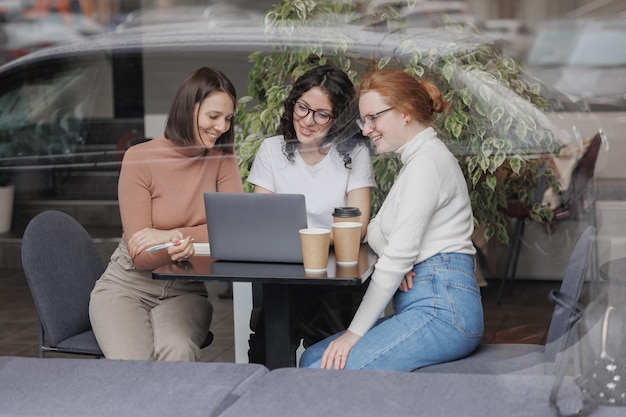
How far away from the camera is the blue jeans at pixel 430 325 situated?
223 cm

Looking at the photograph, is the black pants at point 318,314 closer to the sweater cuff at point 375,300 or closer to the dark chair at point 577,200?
the sweater cuff at point 375,300

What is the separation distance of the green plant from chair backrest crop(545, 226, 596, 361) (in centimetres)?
90

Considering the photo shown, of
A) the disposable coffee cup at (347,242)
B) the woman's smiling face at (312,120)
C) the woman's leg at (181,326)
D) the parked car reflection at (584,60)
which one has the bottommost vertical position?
the woman's leg at (181,326)

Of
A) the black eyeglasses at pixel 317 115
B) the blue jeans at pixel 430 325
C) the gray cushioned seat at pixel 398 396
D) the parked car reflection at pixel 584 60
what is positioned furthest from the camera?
the parked car reflection at pixel 584 60

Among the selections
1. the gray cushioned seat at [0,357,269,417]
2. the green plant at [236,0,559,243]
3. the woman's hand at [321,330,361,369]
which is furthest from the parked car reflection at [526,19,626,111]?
the gray cushioned seat at [0,357,269,417]

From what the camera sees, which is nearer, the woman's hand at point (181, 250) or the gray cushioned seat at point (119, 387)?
the gray cushioned seat at point (119, 387)

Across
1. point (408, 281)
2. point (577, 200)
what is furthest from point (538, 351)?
point (577, 200)

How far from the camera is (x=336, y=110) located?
9.24 ft

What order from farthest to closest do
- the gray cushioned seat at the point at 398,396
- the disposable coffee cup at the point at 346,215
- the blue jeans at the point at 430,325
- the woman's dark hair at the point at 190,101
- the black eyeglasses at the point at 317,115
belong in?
the black eyeglasses at the point at 317,115, the woman's dark hair at the point at 190,101, the disposable coffee cup at the point at 346,215, the blue jeans at the point at 430,325, the gray cushioned seat at the point at 398,396

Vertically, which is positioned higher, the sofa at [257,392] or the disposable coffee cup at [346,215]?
the disposable coffee cup at [346,215]

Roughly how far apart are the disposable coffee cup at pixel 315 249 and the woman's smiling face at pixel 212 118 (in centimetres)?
57

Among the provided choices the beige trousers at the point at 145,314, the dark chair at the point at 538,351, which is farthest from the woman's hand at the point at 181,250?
the dark chair at the point at 538,351

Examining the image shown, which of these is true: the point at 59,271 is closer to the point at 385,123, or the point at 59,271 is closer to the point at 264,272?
the point at 264,272

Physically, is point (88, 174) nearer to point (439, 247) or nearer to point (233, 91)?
point (233, 91)
